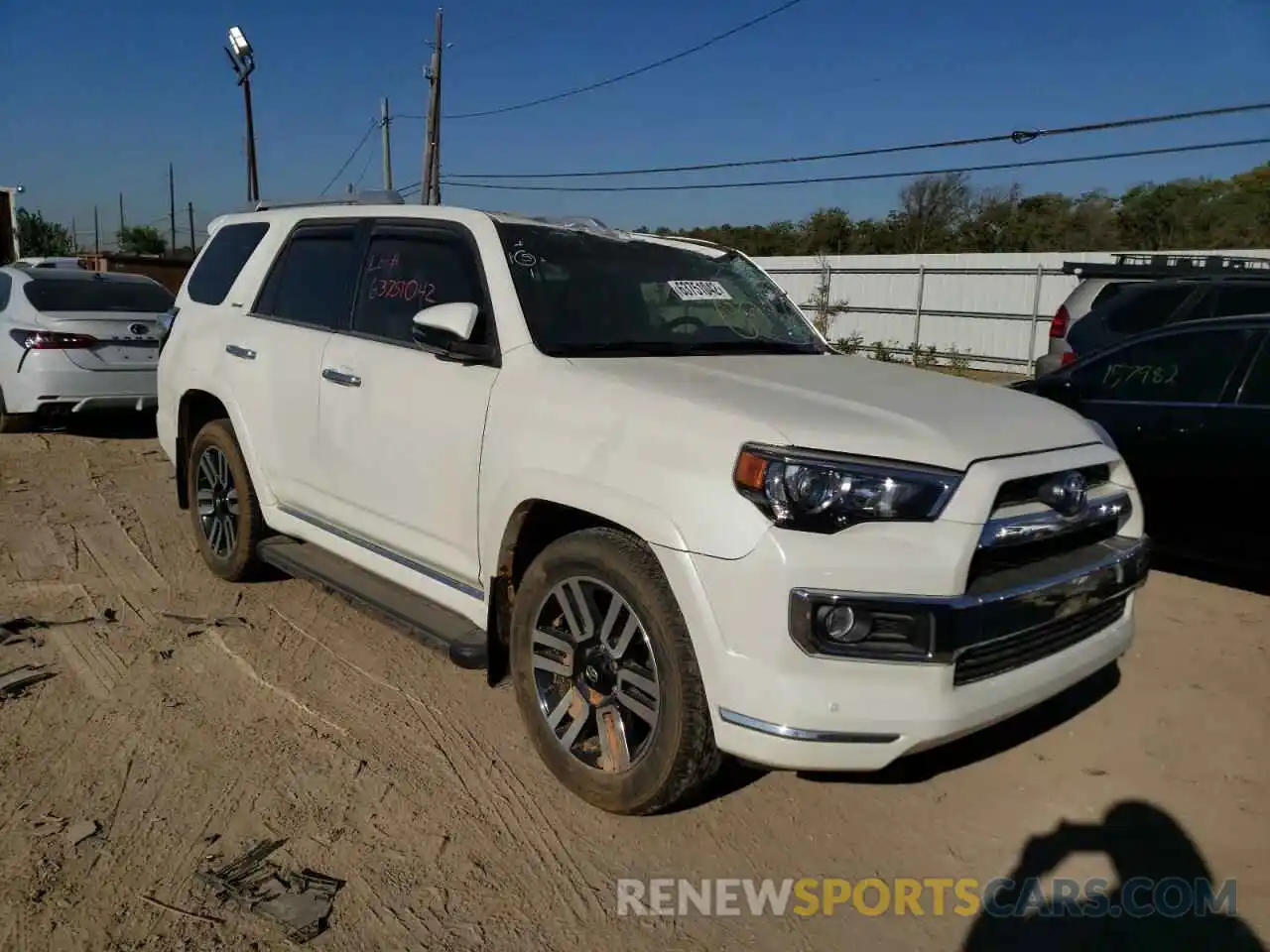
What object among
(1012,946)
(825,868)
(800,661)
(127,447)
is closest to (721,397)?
(800,661)

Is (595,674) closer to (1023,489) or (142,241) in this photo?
(1023,489)

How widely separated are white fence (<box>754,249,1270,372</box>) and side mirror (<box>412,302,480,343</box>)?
20047 mm

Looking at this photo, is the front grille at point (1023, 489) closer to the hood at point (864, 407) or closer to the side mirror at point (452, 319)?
the hood at point (864, 407)

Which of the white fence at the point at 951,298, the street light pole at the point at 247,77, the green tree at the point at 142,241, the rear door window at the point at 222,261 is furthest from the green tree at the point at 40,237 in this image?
the rear door window at the point at 222,261

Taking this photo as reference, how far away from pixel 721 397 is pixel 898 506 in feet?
2.15

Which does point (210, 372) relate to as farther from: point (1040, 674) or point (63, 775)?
point (1040, 674)

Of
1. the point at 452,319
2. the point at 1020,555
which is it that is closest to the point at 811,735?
the point at 1020,555

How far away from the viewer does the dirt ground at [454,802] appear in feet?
9.01

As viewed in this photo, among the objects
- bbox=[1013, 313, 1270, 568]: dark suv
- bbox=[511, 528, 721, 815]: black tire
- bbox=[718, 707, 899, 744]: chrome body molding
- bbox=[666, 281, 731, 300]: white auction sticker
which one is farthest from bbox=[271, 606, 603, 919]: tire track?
bbox=[1013, 313, 1270, 568]: dark suv

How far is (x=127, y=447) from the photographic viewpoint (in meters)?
9.52

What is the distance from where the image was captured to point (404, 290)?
13.8 ft

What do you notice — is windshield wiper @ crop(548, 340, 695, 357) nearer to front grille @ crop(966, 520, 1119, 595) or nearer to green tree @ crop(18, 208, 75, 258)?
front grille @ crop(966, 520, 1119, 595)

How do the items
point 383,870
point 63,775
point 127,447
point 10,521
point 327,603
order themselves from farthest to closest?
point 127,447 < point 10,521 < point 327,603 < point 63,775 < point 383,870

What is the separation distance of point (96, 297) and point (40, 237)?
61.2 metres
